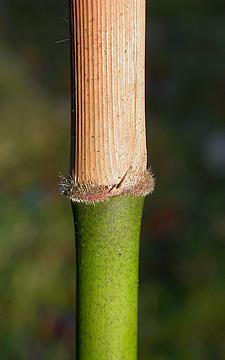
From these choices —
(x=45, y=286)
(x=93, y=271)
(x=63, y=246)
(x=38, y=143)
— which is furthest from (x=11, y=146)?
(x=93, y=271)

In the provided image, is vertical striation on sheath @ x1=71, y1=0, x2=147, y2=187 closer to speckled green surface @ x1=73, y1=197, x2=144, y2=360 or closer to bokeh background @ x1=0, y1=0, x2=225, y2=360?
speckled green surface @ x1=73, y1=197, x2=144, y2=360

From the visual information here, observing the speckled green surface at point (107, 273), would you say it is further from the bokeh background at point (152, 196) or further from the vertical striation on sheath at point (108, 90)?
the bokeh background at point (152, 196)

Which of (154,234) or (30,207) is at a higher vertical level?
(30,207)

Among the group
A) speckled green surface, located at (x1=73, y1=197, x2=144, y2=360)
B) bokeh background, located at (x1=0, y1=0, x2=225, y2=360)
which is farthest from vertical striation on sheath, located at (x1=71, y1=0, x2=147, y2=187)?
bokeh background, located at (x1=0, y1=0, x2=225, y2=360)

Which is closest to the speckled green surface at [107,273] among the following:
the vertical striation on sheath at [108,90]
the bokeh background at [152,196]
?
the vertical striation on sheath at [108,90]

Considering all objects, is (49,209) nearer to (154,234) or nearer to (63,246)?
(63,246)

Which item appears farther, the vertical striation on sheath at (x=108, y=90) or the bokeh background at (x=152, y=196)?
the bokeh background at (x=152, y=196)

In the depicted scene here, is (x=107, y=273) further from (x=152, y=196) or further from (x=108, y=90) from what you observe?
(x=152, y=196)
